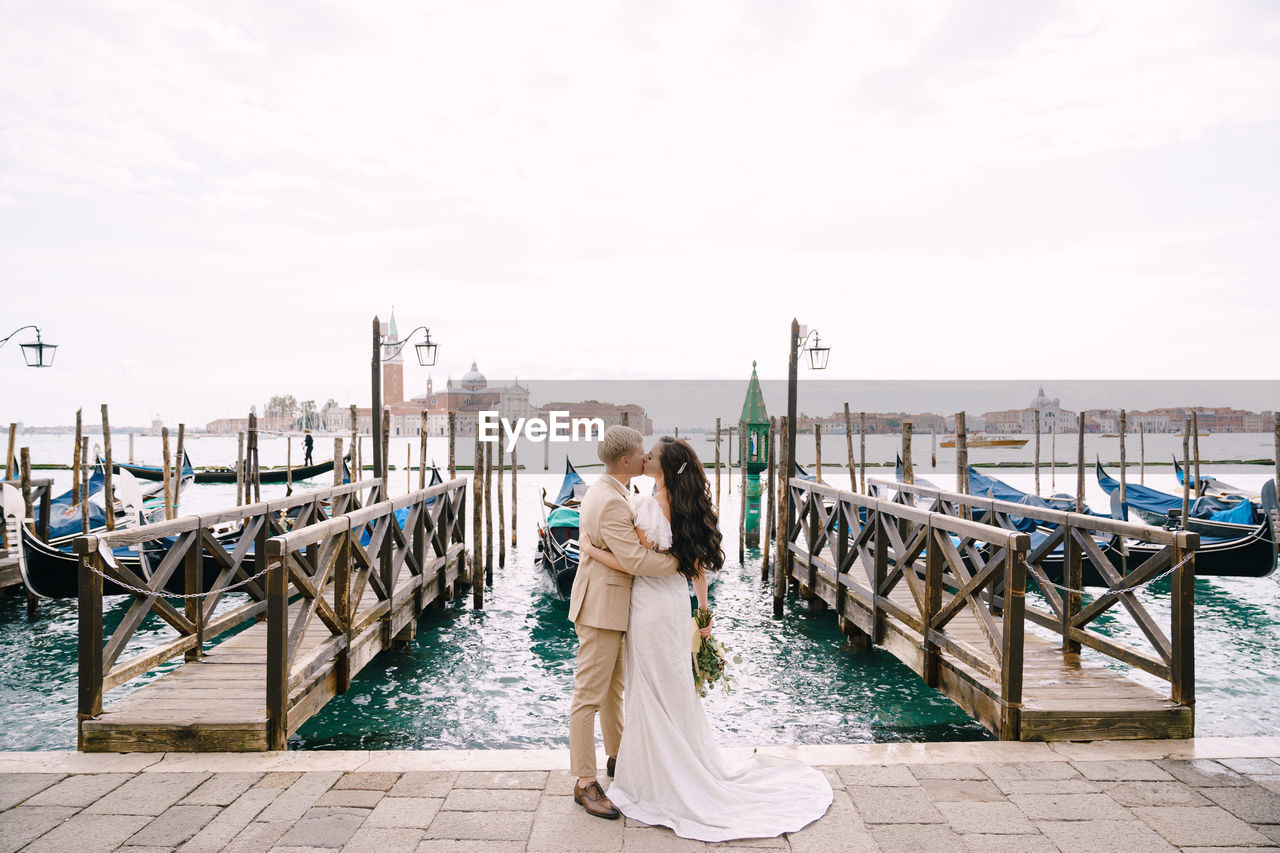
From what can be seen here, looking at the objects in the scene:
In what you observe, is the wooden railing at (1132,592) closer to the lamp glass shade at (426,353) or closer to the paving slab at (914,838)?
the paving slab at (914,838)

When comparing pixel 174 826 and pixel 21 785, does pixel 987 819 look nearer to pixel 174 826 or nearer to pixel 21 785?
pixel 174 826

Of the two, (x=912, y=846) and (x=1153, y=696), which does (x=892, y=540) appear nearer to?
(x=1153, y=696)

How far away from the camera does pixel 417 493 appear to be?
7.31 meters

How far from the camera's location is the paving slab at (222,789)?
2.83 m

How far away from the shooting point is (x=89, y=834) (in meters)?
2.56

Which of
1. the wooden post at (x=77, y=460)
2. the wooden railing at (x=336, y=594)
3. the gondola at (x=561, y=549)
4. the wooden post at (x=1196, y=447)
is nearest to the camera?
the wooden railing at (x=336, y=594)

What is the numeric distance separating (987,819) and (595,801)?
4.47ft

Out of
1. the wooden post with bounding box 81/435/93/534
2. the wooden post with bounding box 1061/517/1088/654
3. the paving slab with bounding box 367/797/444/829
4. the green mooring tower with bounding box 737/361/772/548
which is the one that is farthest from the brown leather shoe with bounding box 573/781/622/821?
the green mooring tower with bounding box 737/361/772/548

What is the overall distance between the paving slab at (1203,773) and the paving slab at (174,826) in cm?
361

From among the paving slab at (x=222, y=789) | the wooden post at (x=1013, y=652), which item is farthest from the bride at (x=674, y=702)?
the paving slab at (x=222, y=789)

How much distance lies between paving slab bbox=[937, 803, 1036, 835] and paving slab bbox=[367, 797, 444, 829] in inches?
71.1

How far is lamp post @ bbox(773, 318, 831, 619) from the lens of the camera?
28.2 feet

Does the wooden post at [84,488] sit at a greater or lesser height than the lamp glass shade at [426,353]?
lesser

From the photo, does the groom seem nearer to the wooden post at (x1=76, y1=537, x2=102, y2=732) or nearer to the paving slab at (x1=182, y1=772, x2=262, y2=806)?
the paving slab at (x1=182, y1=772, x2=262, y2=806)
